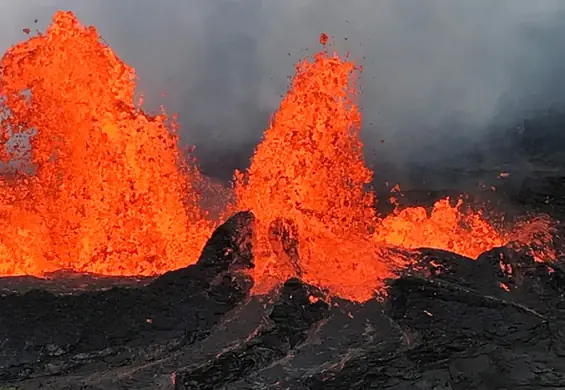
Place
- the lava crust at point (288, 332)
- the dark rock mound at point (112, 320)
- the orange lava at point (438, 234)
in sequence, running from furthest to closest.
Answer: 1. the orange lava at point (438, 234)
2. the dark rock mound at point (112, 320)
3. the lava crust at point (288, 332)

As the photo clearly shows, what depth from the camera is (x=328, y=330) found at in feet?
52.8

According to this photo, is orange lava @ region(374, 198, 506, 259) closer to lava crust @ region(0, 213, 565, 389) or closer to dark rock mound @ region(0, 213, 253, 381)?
lava crust @ region(0, 213, 565, 389)

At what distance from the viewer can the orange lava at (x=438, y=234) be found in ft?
91.6

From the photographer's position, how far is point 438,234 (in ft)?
96.5

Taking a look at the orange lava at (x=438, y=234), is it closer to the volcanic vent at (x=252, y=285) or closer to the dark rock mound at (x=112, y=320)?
the volcanic vent at (x=252, y=285)

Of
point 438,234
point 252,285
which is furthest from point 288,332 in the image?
point 438,234

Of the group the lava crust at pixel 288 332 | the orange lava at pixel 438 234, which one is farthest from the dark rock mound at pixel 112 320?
the orange lava at pixel 438 234

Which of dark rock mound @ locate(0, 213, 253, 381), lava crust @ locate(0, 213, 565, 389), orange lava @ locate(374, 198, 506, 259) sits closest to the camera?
lava crust @ locate(0, 213, 565, 389)

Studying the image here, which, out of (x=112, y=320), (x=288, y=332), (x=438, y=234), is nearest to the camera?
(x=288, y=332)

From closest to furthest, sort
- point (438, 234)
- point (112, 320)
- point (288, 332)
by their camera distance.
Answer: point (288, 332) → point (112, 320) → point (438, 234)

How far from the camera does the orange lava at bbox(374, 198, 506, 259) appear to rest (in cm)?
2792

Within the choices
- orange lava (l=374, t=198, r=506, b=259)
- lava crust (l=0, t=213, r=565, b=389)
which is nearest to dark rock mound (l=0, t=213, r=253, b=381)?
lava crust (l=0, t=213, r=565, b=389)

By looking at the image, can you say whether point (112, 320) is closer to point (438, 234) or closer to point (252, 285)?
point (252, 285)

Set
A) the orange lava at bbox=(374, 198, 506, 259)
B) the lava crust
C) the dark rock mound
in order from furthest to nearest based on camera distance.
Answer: the orange lava at bbox=(374, 198, 506, 259)
the dark rock mound
the lava crust
